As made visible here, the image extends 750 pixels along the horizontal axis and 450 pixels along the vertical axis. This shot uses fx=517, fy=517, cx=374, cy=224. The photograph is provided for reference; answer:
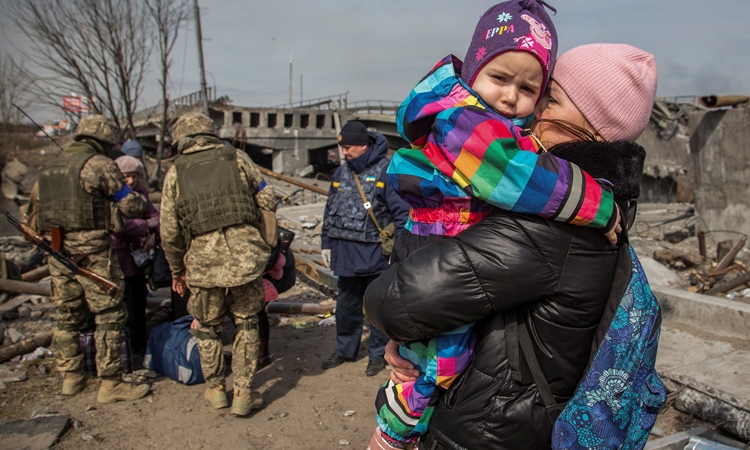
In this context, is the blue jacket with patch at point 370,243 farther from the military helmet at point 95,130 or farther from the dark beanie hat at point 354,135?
the military helmet at point 95,130

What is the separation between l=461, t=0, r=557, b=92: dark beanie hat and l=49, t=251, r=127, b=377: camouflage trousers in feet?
11.5

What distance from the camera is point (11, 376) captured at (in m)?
4.28

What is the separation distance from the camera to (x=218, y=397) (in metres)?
3.79

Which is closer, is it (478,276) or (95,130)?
(478,276)

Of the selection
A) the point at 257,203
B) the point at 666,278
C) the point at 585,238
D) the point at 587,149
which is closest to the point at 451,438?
the point at 585,238

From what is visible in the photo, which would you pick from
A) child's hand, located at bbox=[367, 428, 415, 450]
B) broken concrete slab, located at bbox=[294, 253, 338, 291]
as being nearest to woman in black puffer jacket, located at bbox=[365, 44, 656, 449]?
child's hand, located at bbox=[367, 428, 415, 450]

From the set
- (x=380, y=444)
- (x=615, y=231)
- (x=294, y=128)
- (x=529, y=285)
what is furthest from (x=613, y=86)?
(x=294, y=128)

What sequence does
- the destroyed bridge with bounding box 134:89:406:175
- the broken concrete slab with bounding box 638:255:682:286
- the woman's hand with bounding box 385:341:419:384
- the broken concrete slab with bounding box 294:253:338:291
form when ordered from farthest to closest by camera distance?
1. the destroyed bridge with bounding box 134:89:406:175
2. the broken concrete slab with bounding box 638:255:682:286
3. the broken concrete slab with bounding box 294:253:338:291
4. the woman's hand with bounding box 385:341:419:384

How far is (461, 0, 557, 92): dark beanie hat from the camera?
1422 mm

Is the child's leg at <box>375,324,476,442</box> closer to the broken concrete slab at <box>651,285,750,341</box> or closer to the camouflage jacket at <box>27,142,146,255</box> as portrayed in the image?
the camouflage jacket at <box>27,142,146,255</box>

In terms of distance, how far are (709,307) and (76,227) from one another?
542 cm

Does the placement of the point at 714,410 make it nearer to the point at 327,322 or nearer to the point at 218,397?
the point at 218,397

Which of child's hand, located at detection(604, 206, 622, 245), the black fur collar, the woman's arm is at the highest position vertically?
the black fur collar

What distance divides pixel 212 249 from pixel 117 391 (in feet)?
4.81
